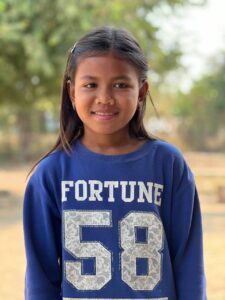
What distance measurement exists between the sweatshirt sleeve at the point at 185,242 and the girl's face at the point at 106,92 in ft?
0.68

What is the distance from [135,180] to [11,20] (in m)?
9.21

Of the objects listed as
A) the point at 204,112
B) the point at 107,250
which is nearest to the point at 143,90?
the point at 107,250

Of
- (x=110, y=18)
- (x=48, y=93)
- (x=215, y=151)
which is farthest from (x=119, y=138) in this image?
(x=215, y=151)

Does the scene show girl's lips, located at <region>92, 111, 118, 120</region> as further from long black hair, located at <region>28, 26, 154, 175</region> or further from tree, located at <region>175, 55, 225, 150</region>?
tree, located at <region>175, 55, 225, 150</region>

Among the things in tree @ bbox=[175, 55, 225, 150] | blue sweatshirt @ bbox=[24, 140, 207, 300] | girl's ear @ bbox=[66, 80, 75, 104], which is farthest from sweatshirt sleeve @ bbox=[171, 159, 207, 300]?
tree @ bbox=[175, 55, 225, 150]

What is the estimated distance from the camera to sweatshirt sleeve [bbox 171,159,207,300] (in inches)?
52.6

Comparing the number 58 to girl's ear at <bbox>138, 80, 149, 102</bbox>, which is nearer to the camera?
the number 58

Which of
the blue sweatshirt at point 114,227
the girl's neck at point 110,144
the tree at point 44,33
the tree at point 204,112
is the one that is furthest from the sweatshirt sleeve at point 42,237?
the tree at point 204,112

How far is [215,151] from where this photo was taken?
2080 centimetres

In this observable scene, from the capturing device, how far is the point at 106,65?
52.0 inches

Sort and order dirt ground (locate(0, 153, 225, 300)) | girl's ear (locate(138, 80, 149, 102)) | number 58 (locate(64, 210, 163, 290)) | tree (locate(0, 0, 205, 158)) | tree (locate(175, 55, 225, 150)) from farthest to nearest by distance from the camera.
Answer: tree (locate(175, 55, 225, 150)) → tree (locate(0, 0, 205, 158)) → dirt ground (locate(0, 153, 225, 300)) → girl's ear (locate(138, 80, 149, 102)) → number 58 (locate(64, 210, 163, 290))

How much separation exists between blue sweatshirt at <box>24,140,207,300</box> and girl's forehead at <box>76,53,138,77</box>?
209 millimetres

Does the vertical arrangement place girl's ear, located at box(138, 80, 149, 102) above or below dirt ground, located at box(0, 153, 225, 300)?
above

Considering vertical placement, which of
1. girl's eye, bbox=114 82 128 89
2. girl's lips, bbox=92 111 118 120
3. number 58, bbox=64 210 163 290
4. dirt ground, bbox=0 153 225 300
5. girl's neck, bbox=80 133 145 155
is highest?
girl's eye, bbox=114 82 128 89
